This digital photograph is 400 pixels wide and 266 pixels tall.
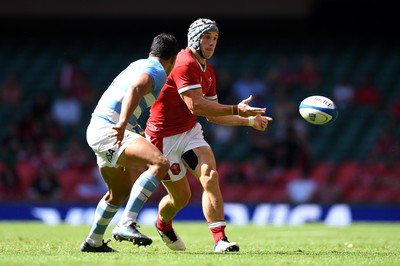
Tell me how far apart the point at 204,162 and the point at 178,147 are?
422 millimetres

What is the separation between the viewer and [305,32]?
2647 cm

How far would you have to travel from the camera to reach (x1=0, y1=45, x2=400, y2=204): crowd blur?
19594 millimetres

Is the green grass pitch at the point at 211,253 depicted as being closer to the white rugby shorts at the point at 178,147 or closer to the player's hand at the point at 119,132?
the white rugby shorts at the point at 178,147

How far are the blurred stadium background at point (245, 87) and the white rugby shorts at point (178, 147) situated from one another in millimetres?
9683

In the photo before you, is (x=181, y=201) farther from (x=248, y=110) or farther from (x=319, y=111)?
(x=319, y=111)

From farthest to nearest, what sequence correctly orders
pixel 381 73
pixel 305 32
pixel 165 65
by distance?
pixel 305 32
pixel 381 73
pixel 165 65

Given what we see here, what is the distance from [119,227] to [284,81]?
1515 cm

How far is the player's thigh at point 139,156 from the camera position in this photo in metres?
8.47

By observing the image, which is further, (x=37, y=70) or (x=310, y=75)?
(x=37, y=70)

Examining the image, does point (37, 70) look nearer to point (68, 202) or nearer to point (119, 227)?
point (68, 202)

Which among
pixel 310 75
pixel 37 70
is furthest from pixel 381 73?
pixel 37 70

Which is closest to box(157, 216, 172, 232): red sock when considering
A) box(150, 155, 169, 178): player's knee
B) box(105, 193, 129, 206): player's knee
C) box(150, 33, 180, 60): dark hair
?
box(105, 193, 129, 206): player's knee

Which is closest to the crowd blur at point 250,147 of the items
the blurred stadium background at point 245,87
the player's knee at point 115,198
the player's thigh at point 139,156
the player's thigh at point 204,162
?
the blurred stadium background at point 245,87

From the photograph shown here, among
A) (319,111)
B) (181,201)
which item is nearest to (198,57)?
(319,111)
